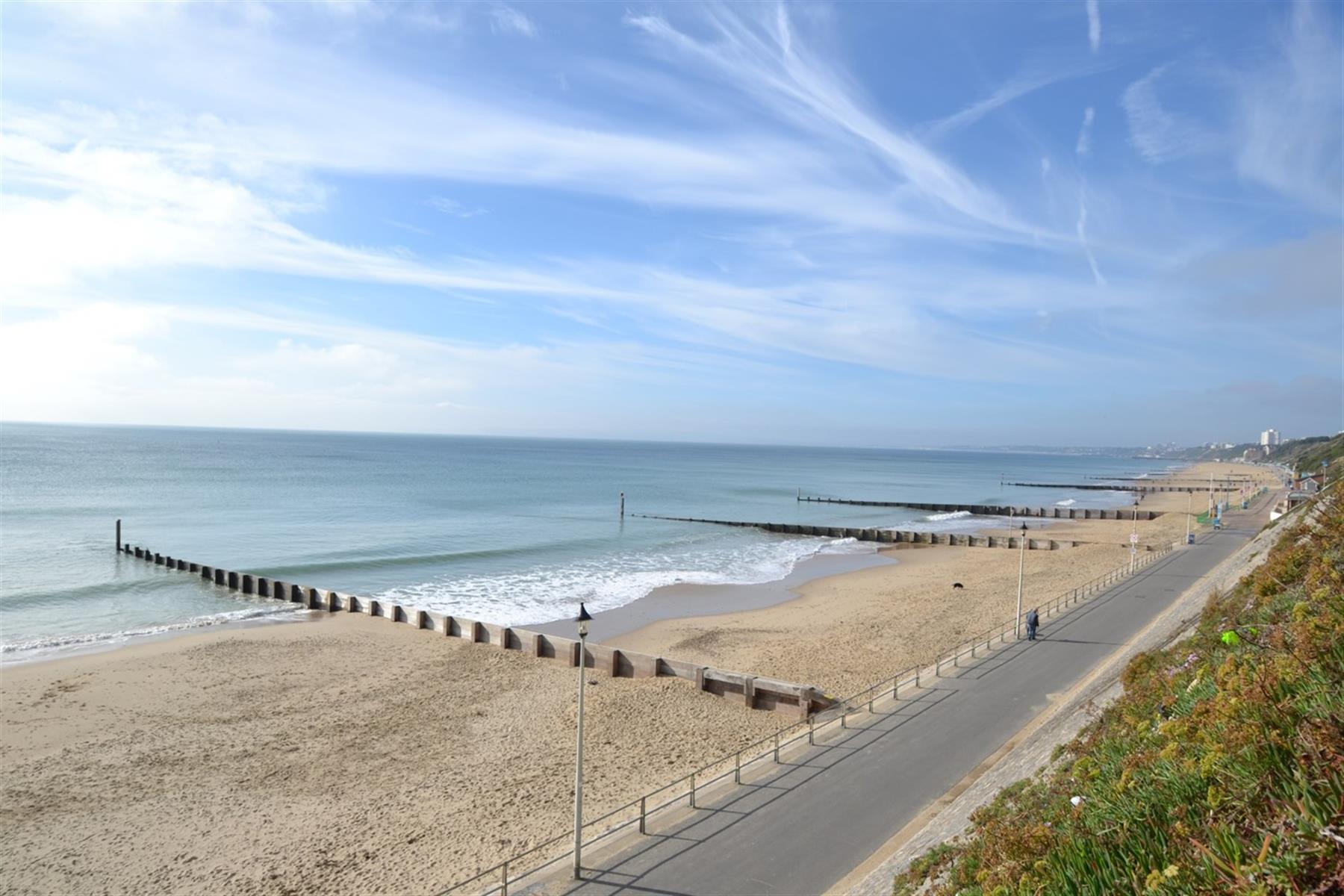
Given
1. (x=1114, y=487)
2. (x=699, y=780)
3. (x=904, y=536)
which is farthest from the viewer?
(x=1114, y=487)

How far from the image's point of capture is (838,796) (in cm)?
1444

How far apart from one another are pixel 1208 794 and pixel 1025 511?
92.1 metres

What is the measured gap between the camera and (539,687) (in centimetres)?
2428

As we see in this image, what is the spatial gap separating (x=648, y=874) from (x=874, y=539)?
5789 cm

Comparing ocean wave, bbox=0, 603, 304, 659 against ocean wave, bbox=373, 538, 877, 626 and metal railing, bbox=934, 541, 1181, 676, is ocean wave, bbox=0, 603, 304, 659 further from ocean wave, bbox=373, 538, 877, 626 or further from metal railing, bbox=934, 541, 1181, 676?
metal railing, bbox=934, 541, 1181, 676

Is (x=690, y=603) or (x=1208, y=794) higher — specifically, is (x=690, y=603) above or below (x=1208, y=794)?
below

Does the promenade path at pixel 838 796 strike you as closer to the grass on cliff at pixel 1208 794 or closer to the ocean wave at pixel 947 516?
the grass on cliff at pixel 1208 794

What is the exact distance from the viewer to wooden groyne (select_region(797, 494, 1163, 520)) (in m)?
86.3

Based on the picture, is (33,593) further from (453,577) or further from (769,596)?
(769,596)

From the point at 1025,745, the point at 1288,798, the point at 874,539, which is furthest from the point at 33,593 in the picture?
the point at 874,539

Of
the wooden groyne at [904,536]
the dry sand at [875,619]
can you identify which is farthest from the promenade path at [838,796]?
the wooden groyne at [904,536]

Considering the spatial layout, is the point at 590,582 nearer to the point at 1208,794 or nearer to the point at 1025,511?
the point at 1208,794

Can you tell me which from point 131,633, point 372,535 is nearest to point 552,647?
point 131,633

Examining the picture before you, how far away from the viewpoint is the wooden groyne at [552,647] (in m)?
21.5
